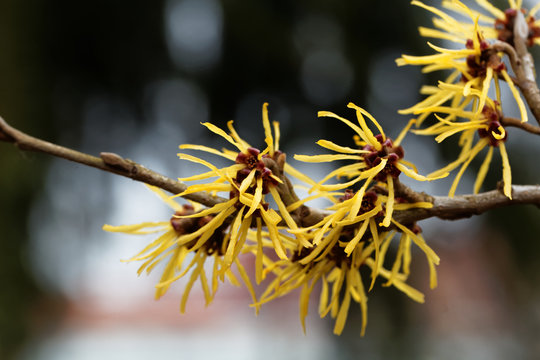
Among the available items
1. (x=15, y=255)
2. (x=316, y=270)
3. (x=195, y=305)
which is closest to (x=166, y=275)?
(x=316, y=270)

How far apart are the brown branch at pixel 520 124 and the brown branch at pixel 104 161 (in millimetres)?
195

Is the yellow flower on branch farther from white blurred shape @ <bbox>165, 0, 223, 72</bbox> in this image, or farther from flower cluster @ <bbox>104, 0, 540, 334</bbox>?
white blurred shape @ <bbox>165, 0, 223, 72</bbox>

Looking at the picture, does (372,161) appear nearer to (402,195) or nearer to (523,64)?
(402,195)

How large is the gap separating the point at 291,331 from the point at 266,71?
218 cm

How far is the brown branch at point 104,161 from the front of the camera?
9.5 inches

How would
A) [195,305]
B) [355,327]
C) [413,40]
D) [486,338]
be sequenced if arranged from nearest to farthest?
[413,40] → [355,327] → [486,338] → [195,305]

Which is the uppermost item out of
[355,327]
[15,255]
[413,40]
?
[413,40]

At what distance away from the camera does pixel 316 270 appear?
32cm

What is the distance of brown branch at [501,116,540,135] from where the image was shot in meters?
0.32

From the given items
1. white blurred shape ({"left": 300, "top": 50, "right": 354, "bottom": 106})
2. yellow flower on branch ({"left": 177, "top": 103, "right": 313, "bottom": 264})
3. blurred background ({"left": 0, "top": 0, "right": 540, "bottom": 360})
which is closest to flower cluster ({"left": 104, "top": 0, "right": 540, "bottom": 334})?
yellow flower on branch ({"left": 177, "top": 103, "right": 313, "bottom": 264})

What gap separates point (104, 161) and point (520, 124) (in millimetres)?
254

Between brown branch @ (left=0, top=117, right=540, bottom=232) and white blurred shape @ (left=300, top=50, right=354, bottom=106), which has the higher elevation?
white blurred shape @ (left=300, top=50, right=354, bottom=106)

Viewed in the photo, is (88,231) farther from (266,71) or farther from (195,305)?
(195,305)

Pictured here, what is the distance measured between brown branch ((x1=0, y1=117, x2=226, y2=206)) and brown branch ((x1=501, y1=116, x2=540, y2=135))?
7.7 inches
